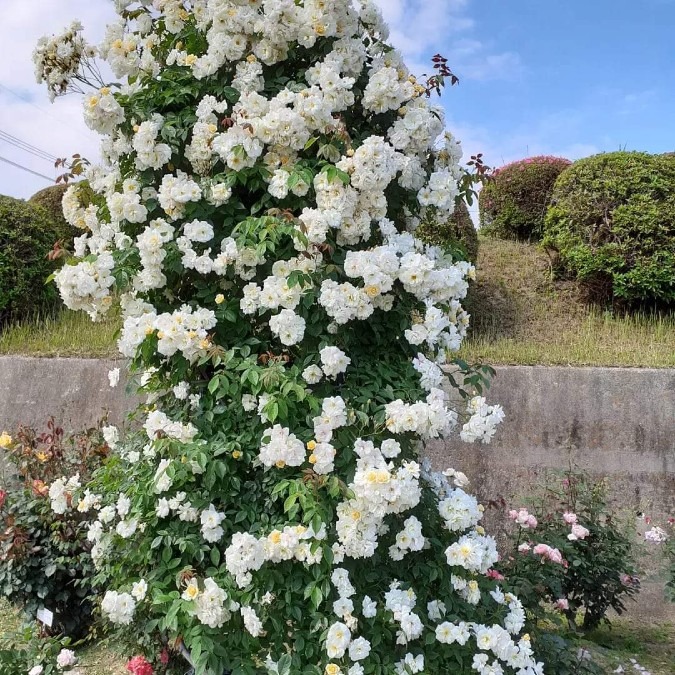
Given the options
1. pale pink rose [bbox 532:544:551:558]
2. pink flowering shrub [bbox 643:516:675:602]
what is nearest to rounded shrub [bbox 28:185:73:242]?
pale pink rose [bbox 532:544:551:558]

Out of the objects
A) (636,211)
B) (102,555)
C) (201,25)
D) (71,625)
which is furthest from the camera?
(636,211)

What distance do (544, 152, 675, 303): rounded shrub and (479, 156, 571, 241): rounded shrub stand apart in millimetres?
2191

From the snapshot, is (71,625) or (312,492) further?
(71,625)

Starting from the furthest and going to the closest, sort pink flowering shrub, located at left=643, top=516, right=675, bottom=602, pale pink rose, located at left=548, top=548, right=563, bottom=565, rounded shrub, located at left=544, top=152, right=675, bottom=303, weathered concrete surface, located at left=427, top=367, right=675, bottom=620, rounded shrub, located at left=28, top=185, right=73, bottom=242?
rounded shrub, located at left=28, top=185, right=73, bottom=242 < rounded shrub, located at left=544, top=152, right=675, bottom=303 < weathered concrete surface, located at left=427, top=367, right=675, bottom=620 < pink flowering shrub, located at left=643, top=516, right=675, bottom=602 < pale pink rose, located at left=548, top=548, right=563, bottom=565

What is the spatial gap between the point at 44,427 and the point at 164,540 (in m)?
3.00

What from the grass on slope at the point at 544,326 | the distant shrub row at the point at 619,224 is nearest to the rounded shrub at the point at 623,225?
the distant shrub row at the point at 619,224

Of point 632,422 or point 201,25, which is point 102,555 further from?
point 632,422

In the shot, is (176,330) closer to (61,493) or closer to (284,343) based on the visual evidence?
(284,343)

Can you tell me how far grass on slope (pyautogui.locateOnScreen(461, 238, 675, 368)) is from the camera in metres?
4.76

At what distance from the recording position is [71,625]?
3447 millimetres

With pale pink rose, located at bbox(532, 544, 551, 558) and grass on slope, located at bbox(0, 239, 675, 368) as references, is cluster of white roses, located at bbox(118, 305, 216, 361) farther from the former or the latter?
grass on slope, located at bbox(0, 239, 675, 368)

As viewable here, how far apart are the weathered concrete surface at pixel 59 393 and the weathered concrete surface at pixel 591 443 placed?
7.51 ft

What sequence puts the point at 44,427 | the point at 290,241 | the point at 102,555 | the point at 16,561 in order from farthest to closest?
the point at 44,427, the point at 16,561, the point at 102,555, the point at 290,241

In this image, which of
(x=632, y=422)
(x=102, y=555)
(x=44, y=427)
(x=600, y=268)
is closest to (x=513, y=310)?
(x=600, y=268)
